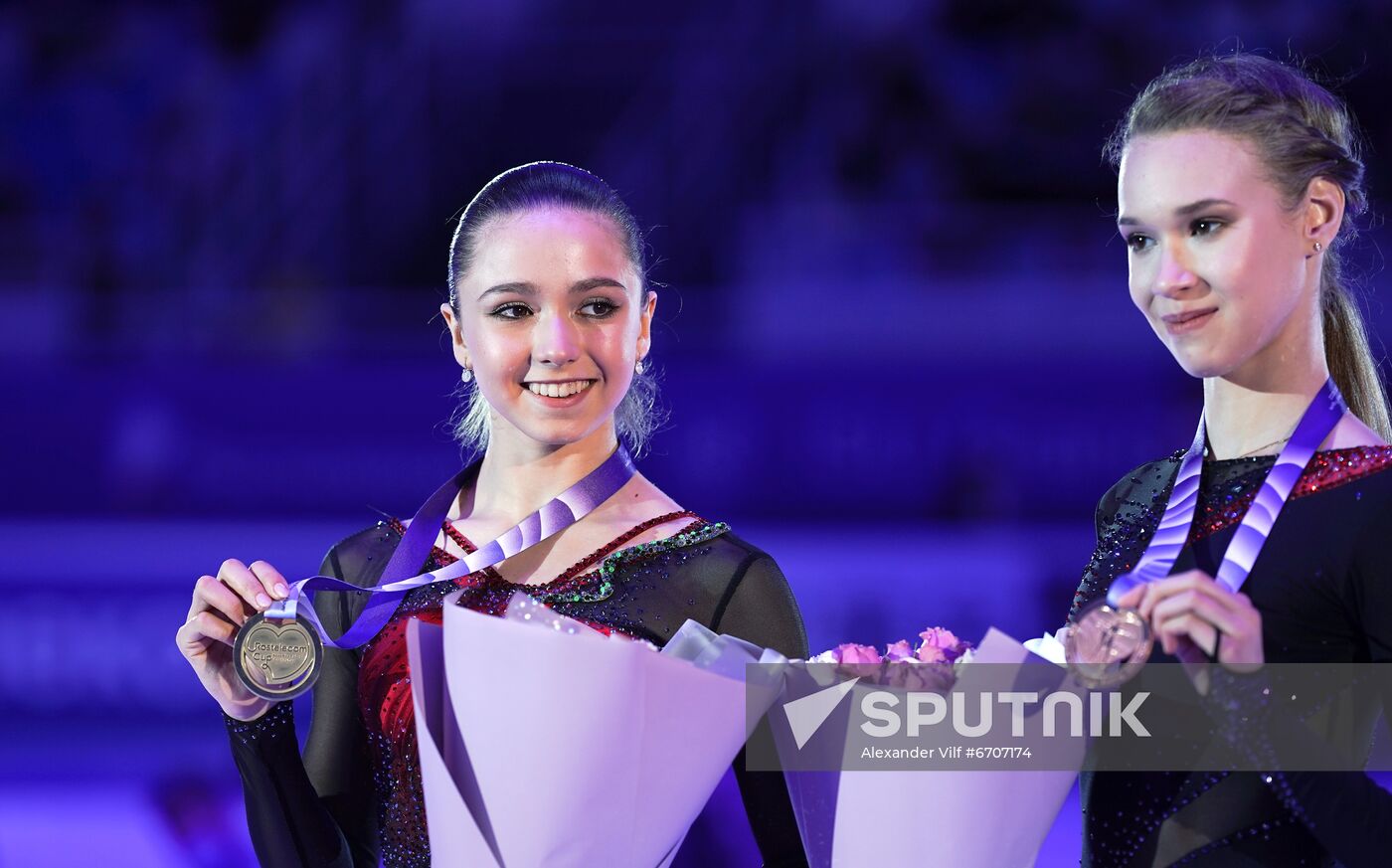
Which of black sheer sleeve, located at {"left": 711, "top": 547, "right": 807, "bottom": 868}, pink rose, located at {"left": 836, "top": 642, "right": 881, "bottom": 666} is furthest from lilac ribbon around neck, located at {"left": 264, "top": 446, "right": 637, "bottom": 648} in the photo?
pink rose, located at {"left": 836, "top": 642, "right": 881, "bottom": 666}

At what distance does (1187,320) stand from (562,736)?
0.74m

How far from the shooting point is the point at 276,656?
1688 millimetres

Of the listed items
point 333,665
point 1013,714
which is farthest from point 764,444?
point 1013,714

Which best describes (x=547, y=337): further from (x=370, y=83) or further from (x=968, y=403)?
(x=370, y=83)

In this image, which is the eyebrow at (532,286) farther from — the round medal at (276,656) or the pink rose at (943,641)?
the pink rose at (943,641)

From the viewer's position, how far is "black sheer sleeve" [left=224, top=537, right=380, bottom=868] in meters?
1.82

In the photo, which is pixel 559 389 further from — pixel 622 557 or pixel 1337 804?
pixel 1337 804

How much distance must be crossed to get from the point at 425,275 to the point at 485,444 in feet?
15.5

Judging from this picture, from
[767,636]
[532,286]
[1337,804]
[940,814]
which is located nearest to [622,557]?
[767,636]

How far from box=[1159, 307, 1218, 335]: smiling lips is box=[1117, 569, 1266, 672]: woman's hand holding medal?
34 cm

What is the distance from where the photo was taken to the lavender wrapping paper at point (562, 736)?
1.45m

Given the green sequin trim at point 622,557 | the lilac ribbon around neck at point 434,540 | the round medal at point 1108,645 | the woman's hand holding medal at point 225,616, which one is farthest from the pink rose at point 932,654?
the woman's hand holding medal at point 225,616

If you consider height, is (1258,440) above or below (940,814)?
above

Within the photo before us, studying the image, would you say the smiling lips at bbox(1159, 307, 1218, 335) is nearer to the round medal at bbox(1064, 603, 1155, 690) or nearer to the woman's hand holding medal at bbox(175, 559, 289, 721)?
the round medal at bbox(1064, 603, 1155, 690)
